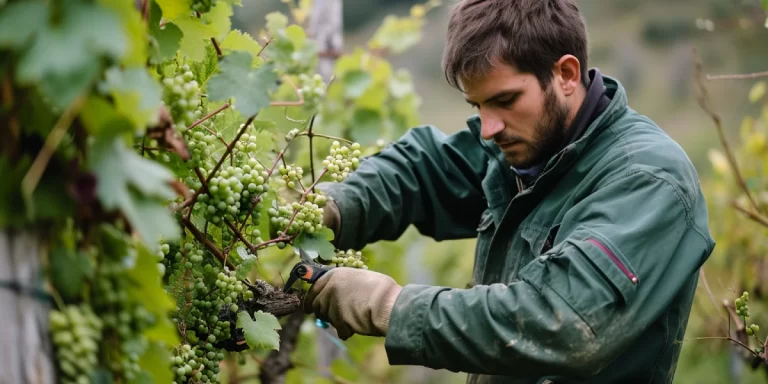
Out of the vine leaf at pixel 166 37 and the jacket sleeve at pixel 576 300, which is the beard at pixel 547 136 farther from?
the vine leaf at pixel 166 37

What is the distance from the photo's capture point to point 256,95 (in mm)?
1574

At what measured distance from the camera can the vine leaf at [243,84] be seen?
1.57 metres

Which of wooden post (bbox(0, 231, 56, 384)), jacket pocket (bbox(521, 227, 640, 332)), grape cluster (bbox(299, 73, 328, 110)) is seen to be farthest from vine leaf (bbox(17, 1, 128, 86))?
jacket pocket (bbox(521, 227, 640, 332))

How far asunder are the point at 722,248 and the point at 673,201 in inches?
125

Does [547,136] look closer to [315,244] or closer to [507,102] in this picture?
[507,102]

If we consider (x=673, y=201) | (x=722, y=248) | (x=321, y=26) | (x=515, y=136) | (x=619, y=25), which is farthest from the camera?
(x=619, y=25)

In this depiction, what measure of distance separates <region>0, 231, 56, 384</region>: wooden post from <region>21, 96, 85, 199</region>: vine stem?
0.32 ft

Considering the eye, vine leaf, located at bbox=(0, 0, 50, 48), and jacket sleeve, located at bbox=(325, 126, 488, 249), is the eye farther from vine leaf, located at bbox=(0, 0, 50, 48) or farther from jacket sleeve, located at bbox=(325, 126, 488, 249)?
vine leaf, located at bbox=(0, 0, 50, 48)

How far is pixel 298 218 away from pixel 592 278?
73 cm

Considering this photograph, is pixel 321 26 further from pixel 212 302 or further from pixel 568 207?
pixel 212 302

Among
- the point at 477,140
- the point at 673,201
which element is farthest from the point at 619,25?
the point at 673,201

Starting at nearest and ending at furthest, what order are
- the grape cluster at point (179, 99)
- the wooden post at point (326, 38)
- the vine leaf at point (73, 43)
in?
the vine leaf at point (73, 43) → the grape cluster at point (179, 99) → the wooden post at point (326, 38)

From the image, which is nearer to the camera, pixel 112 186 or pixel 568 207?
pixel 112 186

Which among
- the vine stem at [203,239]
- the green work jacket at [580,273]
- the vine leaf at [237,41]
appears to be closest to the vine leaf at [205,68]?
the vine leaf at [237,41]
